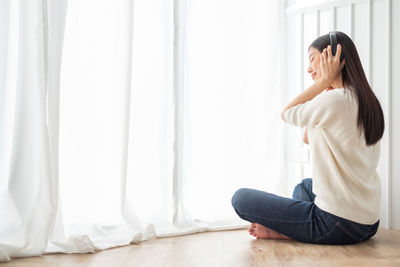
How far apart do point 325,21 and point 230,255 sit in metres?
1.20

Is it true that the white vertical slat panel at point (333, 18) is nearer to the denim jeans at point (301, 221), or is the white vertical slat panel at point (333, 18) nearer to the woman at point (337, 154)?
the woman at point (337, 154)

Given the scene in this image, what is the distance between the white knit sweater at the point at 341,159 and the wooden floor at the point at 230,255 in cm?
13

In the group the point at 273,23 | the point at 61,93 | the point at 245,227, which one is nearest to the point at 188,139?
the point at 245,227

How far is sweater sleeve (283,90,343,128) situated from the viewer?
1.33 m

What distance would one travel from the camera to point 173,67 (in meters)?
1.67

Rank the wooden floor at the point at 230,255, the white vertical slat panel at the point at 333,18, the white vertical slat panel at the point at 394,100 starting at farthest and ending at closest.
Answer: the white vertical slat panel at the point at 333,18 → the white vertical slat panel at the point at 394,100 → the wooden floor at the point at 230,255

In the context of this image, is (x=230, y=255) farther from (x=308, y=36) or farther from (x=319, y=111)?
(x=308, y=36)

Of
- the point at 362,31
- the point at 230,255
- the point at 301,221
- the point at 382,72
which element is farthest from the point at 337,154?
the point at 362,31

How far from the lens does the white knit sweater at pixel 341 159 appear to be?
52.7 inches

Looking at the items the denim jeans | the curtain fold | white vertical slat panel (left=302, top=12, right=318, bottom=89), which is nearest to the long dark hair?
the denim jeans

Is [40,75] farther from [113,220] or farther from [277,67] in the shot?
[277,67]

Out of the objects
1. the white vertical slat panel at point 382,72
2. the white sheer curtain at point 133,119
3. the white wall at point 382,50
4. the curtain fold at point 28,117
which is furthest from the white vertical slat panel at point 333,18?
the curtain fold at point 28,117

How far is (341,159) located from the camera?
53.2 inches

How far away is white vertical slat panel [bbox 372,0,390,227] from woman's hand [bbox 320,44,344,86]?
451 millimetres
